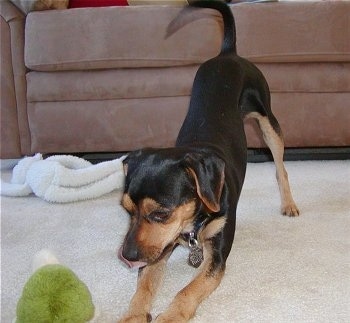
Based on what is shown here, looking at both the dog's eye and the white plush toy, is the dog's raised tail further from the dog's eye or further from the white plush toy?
the dog's eye

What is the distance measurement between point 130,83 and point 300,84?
88 centimetres

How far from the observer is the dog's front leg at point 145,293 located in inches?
47.8

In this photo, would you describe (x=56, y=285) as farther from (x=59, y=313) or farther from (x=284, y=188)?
(x=284, y=188)

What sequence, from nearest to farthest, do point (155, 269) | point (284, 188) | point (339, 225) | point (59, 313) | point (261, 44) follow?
point (59, 313), point (155, 269), point (339, 225), point (284, 188), point (261, 44)

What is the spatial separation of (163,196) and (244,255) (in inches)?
18.4

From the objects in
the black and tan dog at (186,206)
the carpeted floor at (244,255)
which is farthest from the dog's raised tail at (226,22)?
the carpeted floor at (244,255)

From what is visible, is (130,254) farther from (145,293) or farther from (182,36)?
(182,36)

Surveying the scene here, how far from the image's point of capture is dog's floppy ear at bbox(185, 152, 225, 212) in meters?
1.29

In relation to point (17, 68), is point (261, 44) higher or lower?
higher

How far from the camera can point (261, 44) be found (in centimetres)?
251

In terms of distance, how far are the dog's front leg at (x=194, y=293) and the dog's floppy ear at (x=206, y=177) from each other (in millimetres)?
174

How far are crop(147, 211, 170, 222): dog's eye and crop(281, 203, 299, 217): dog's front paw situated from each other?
0.83m

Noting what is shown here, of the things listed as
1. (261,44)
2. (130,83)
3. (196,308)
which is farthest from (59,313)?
(261,44)

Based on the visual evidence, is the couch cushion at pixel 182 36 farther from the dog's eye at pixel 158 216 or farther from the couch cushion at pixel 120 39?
the dog's eye at pixel 158 216
